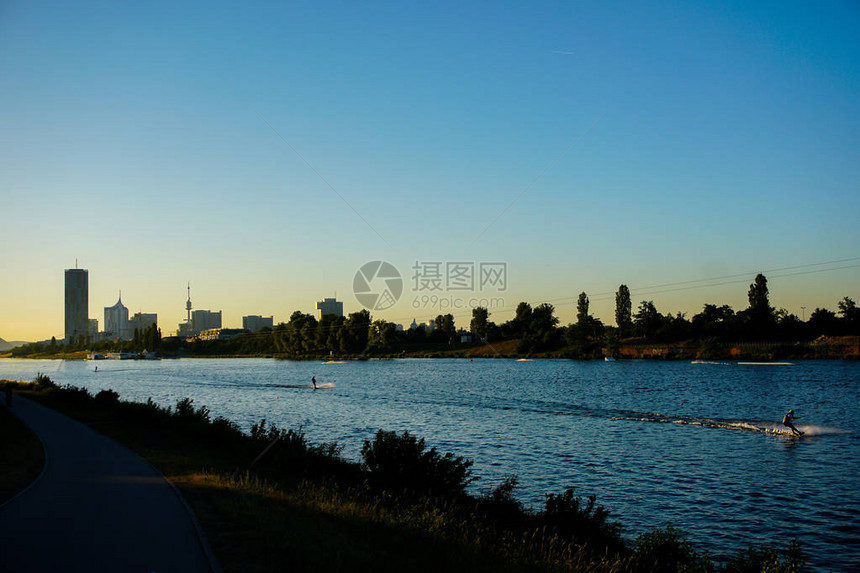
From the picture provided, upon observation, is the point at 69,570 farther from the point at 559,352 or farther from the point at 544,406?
the point at 559,352

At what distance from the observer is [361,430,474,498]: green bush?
17.7 metres

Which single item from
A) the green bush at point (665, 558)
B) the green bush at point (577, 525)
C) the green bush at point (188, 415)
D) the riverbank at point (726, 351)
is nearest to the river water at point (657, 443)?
the green bush at point (577, 525)

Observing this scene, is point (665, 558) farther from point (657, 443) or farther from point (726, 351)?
point (726, 351)

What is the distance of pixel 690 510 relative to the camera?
2131 centimetres

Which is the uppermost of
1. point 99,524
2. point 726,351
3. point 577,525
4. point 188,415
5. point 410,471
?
point 99,524

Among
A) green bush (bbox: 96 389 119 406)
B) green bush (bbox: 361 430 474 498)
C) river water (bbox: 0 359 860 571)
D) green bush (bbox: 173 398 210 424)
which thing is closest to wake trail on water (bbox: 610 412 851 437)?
river water (bbox: 0 359 860 571)

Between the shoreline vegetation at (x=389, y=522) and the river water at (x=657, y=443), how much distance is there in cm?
289

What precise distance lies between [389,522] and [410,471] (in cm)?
481

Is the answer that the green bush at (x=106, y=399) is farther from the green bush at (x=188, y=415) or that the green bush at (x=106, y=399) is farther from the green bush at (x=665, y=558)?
the green bush at (x=665, y=558)

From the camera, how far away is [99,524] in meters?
11.9

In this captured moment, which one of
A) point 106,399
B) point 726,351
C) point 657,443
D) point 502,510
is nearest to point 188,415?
point 106,399

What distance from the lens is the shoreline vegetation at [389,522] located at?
10.9 meters

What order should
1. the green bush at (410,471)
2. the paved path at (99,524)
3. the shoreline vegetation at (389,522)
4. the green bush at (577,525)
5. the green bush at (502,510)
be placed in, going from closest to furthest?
the paved path at (99,524)
the shoreline vegetation at (389,522)
the green bush at (577,525)
the green bush at (502,510)
the green bush at (410,471)

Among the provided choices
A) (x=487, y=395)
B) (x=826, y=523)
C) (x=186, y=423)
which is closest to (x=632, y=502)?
(x=826, y=523)
